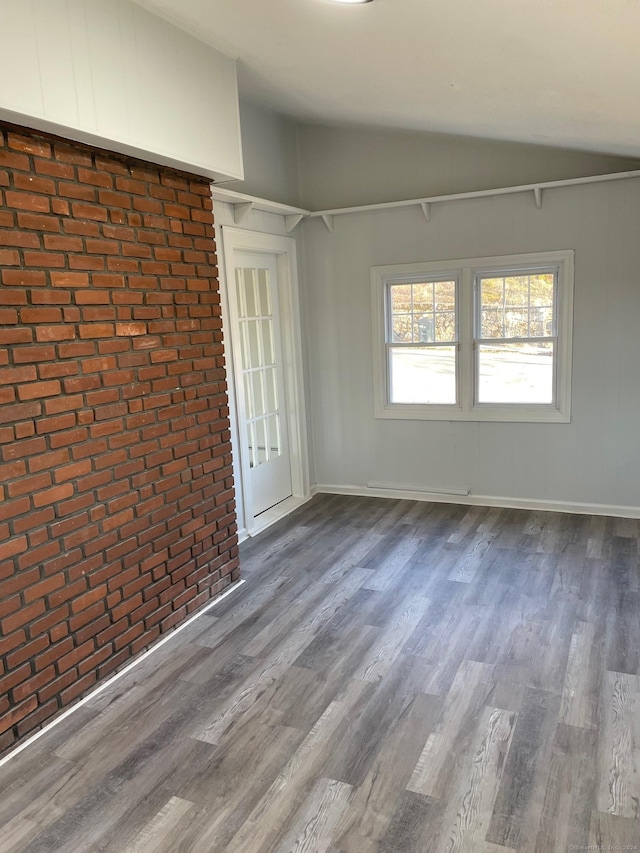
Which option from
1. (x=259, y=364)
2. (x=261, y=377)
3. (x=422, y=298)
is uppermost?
(x=422, y=298)

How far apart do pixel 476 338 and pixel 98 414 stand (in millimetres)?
3109

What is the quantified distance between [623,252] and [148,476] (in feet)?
11.6

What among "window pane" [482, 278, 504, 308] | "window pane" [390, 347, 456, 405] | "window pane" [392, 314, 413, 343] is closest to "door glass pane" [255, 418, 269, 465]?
"window pane" [390, 347, 456, 405]

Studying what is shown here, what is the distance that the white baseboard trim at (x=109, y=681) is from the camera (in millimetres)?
2355

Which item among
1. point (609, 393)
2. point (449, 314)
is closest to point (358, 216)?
point (449, 314)

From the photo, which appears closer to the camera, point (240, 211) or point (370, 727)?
point (370, 727)

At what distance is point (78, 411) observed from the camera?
258 cm

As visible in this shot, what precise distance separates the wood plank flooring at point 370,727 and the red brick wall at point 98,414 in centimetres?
29

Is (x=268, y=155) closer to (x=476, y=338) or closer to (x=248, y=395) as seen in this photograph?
(x=248, y=395)

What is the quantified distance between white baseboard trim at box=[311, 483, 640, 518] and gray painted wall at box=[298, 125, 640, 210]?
241 centimetres

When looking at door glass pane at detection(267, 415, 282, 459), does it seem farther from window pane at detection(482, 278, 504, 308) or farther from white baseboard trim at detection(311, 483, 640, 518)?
window pane at detection(482, 278, 504, 308)

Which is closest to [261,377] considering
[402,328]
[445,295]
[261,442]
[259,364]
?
[259,364]

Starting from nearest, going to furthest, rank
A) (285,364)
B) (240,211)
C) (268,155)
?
(240,211) < (268,155) < (285,364)

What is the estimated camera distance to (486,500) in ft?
16.2
